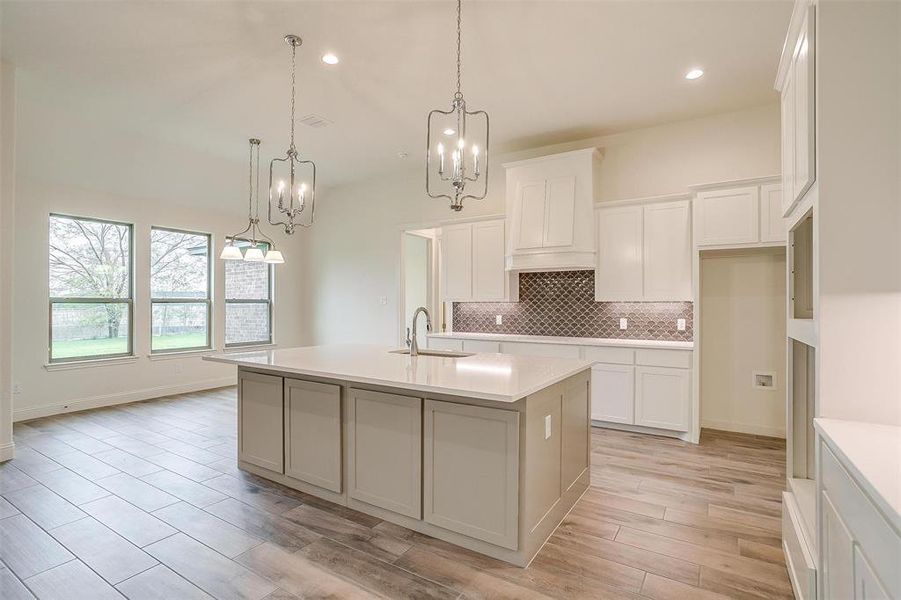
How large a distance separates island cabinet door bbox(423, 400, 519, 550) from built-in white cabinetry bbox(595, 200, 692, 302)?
9.67 ft

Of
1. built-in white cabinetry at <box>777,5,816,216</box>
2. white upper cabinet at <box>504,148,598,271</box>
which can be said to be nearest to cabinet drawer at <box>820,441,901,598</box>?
built-in white cabinetry at <box>777,5,816,216</box>

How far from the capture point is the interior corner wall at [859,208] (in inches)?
61.5

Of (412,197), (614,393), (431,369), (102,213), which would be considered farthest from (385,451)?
(102,213)

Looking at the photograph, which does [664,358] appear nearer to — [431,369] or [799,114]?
[431,369]

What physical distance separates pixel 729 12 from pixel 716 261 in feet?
7.70

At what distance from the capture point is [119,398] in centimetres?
554

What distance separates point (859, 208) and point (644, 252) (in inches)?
118

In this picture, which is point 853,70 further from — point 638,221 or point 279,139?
point 279,139

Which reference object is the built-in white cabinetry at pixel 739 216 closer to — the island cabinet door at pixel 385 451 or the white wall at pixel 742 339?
the white wall at pixel 742 339

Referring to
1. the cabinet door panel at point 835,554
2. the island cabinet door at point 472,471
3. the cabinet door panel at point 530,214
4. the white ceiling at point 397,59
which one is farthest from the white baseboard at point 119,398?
the cabinet door panel at point 835,554

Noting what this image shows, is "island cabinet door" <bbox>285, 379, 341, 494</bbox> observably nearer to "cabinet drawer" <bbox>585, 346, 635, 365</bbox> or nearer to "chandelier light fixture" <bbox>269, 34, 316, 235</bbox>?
"chandelier light fixture" <bbox>269, 34, 316, 235</bbox>

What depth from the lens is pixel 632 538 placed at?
2467mm

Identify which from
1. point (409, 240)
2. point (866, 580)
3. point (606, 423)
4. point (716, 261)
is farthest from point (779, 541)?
point (409, 240)

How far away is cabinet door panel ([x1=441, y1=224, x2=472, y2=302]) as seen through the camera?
18.4 feet
